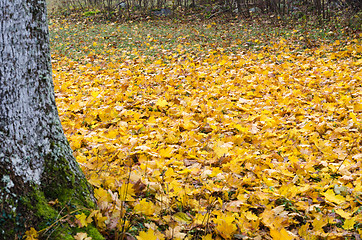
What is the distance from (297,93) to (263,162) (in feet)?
6.71

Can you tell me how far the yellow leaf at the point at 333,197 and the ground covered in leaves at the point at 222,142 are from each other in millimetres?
12

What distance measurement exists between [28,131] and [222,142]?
6.00 ft

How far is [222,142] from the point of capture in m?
2.80

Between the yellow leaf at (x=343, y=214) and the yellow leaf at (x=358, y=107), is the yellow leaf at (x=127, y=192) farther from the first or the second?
the yellow leaf at (x=358, y=107)

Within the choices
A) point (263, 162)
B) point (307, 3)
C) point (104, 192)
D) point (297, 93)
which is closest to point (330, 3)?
point (307, 3)

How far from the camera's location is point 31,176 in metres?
1.42

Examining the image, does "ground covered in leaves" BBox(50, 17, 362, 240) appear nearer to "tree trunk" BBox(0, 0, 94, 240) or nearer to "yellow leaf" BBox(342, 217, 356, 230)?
"yellow leaf" BBox(342, 217, 356, 230)

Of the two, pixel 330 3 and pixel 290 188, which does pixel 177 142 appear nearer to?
pixel 290 188

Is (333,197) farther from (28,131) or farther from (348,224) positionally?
(28,131)

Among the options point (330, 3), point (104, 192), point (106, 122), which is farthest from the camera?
point (330, 3)

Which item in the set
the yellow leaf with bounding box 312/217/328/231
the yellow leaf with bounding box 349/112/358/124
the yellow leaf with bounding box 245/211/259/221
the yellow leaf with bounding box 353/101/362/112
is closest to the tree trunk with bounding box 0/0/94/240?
the yellow leaf with bounding box 245/211/259/221

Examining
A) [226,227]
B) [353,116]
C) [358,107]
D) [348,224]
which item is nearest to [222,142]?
[226,227]

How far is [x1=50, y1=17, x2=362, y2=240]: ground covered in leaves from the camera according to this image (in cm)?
178

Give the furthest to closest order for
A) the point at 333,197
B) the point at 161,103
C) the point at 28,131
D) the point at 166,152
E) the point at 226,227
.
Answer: the point at 161,103 → the point at 166,152 → the point at 333,197 → the point at 226,227 → the point at 28,131
